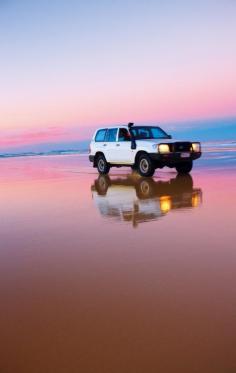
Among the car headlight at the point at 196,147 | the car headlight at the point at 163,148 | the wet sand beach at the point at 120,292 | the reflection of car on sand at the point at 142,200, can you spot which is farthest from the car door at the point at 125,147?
the wet sand beach at the point at 120,292

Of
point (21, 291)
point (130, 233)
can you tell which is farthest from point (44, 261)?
point (130, 233)

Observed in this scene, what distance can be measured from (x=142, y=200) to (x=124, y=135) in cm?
739

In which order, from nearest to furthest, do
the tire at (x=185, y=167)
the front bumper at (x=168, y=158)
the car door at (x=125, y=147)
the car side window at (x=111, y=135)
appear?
the front bumper at (x=168, y=158), the car door at (x=125, y=147), the tire at (x=185, y=167), the car side window at (x=111, y=135)

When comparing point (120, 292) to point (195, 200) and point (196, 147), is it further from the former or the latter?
point (196, 147)

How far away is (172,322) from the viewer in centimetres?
313

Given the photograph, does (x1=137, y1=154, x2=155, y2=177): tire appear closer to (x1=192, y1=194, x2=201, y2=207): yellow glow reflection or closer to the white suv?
the white suv

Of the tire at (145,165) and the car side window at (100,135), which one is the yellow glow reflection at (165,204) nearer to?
the tire at (145,165)

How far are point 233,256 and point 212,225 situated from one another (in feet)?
5.70

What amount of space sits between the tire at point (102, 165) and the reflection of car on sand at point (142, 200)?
537 centimetres

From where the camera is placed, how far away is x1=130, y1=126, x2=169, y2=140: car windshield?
1644 centimetres

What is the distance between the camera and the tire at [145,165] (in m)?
15.5

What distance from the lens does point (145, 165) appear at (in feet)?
51.9

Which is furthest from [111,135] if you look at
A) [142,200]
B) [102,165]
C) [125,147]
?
[142,200]

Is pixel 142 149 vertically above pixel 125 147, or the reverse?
pixel 125 147
